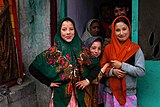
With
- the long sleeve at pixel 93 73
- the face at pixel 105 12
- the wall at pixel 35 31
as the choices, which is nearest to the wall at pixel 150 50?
the long sleeve at pixel 93 73

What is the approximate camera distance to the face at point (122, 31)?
329 cm

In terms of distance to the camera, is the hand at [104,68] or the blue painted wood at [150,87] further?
the blue painted wood at [150,87]

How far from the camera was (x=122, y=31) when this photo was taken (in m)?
3.29

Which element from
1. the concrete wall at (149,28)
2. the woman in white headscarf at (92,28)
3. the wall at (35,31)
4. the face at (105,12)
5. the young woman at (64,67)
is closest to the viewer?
the young woman at (64,67)

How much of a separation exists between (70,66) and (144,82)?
117 cm

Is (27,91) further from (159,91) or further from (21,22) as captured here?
(159,91)

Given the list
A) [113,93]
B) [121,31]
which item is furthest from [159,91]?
[121,31]

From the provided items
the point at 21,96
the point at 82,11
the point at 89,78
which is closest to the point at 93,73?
the point at 89,78

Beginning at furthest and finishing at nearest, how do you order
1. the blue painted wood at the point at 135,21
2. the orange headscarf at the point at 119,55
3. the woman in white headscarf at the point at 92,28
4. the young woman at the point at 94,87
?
the woman in white headscarf at the point at 92,28 → the blue painted wood at the point at 135,21 → the young woman at the point at 94,87 → the orange headscarf at the point at 119,55

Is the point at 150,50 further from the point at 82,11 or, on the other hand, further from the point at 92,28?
the point at 82,11

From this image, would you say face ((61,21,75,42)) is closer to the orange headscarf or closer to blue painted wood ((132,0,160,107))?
the orange headscarf

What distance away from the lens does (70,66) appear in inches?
126

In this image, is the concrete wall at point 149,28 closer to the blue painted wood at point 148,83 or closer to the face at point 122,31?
the blue painted wood at point 148,83

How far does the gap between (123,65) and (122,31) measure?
1.26 ft
